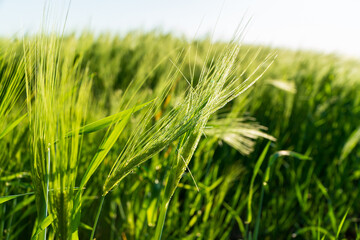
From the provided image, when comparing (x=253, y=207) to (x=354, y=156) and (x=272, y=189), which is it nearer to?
(x=272, y=189)

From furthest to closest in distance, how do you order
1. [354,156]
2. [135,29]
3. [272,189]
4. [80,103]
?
[135,29]
[354,156]
[272,189]
[80,103]

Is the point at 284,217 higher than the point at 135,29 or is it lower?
lower

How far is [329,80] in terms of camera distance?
200 cm

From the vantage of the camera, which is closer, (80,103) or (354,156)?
(80,103)

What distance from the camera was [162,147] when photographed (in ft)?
1.37

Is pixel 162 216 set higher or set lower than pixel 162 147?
lower

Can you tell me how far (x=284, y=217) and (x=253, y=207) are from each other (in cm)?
11

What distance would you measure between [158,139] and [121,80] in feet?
4.56

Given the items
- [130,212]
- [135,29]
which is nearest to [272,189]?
[130,212]

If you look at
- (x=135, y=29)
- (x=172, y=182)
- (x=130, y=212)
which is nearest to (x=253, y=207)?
(x=130, y=212)

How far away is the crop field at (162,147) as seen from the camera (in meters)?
0.43

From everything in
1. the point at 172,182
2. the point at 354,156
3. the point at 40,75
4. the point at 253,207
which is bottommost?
the point at 253,207

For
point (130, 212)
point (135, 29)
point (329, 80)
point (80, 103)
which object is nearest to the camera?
point (80, 103)

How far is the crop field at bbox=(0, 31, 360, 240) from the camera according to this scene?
0.43 metres
